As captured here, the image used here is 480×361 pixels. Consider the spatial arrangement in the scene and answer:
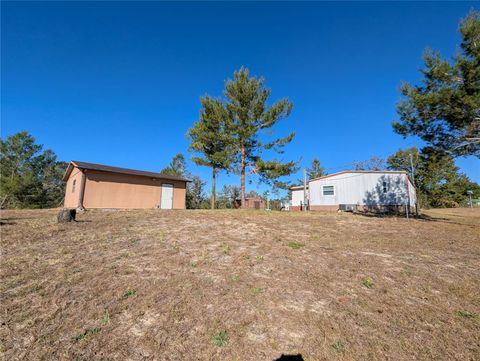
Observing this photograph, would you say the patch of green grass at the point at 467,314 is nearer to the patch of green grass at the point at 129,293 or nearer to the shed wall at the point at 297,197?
the patch of green grass at the point at 129,293

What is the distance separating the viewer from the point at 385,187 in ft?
65.5

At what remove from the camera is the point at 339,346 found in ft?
8.28

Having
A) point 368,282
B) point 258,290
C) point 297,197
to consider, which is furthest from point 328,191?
point 258,290

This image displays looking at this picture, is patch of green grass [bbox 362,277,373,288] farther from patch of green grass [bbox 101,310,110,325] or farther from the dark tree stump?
the dark tree stump

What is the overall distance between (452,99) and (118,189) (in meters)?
17.9

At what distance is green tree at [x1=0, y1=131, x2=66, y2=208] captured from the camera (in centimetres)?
2926

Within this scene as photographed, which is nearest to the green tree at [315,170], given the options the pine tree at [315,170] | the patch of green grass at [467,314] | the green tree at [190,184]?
the pine tree at [315,170]

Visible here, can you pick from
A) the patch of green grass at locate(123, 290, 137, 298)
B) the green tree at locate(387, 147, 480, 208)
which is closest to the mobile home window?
the green tree at locate(387, 147, 480, 208)

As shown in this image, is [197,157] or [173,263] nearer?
[173,263]

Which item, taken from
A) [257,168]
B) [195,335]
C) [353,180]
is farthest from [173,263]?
[353,180]

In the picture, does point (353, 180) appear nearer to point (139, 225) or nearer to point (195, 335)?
point (139, 225)

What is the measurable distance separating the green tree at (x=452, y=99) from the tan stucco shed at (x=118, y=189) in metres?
15.6

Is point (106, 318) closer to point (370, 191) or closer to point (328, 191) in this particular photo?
point (328, 191)

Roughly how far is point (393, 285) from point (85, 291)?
16.4 feet
